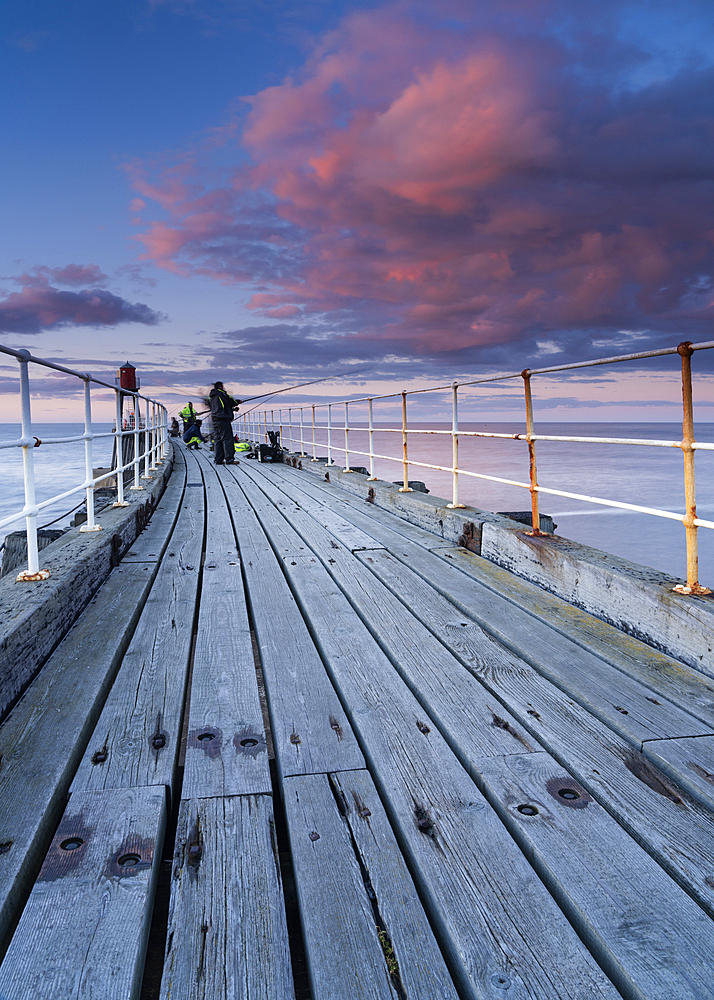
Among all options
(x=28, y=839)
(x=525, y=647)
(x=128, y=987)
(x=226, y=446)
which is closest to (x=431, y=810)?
(x=128, y=987)

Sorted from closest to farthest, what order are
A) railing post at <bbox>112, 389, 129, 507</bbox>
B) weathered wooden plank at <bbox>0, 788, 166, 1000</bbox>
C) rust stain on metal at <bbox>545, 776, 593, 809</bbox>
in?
weathered wooden plank at <bbox>0, 788, 166, 1000</bbox> → rust stain on metal at <bbox>545, 776, 593, 809</bbox> → railing post at <bbox>112, 389, 129, 507</bbox>

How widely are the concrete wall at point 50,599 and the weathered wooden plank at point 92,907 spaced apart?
70 cm

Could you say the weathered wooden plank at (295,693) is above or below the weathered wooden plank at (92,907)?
above

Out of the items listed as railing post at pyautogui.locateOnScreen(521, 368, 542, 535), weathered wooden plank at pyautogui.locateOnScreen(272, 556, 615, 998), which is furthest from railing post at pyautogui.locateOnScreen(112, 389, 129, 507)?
weathered wooden plank at pyautogui.locateOnScreen(272, 556, 615, 998)

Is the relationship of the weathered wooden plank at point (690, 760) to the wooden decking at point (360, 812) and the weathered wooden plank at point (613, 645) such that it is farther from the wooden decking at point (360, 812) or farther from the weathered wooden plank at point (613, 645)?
the weathered wooden plank at point (613, 645)

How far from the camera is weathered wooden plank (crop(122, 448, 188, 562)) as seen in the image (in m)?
3.97

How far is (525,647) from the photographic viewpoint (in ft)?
7.82

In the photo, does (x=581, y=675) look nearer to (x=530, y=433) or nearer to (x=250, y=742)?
(x=250, y=742)

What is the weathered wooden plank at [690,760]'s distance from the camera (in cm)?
150

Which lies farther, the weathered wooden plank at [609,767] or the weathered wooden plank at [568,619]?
the weathered wooden plank at [568,619]

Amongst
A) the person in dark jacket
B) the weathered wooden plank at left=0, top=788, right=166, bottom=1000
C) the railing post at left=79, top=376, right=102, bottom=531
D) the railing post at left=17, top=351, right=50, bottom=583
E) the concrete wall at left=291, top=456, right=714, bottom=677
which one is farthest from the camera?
the person in dark jacket

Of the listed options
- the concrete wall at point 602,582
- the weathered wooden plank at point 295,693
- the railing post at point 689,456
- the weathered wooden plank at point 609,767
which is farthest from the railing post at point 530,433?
the weathered wooden plank at point 295,693

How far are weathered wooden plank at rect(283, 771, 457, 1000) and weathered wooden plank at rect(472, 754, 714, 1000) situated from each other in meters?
0.28

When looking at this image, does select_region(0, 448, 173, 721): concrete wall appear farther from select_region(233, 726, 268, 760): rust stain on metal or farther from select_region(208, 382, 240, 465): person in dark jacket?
select_region(208, 382, 240, 465): person in dark jacket
